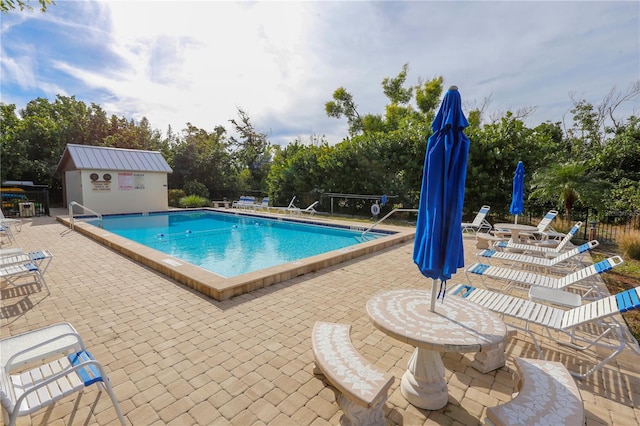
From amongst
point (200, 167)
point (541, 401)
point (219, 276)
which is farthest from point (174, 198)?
point (541, 401)

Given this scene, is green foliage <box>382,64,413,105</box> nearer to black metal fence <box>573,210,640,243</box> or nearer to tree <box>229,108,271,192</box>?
tree <box>229,108,271,192</box>

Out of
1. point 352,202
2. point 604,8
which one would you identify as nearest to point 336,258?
point 604,8

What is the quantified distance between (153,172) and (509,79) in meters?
18.3

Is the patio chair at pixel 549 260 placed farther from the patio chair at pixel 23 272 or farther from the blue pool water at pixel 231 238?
the patio chair at pixel 23 272

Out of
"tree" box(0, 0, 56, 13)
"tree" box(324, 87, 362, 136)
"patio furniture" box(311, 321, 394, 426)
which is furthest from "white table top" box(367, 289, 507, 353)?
"tree" box(324, 87, 362, 136)

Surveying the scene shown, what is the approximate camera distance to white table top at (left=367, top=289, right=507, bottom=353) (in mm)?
1940

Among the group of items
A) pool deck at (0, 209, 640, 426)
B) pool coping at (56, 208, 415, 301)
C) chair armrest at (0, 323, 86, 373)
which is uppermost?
chair armrest at (0, 323, 86, 373)

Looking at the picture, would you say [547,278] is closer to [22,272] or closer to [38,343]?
[38,343]

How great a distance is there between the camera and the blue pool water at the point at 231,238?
26.1 feet

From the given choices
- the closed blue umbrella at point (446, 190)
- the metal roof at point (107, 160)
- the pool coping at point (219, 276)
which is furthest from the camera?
the metal roof at point (107, 160)

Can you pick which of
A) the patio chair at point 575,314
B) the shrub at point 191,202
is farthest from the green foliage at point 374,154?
the patio chair at point 575,314

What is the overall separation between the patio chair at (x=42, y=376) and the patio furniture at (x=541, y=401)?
8.08ft

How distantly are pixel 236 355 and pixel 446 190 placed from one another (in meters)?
2.48

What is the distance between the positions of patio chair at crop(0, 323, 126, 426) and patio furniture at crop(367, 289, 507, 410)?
6.42 ft
